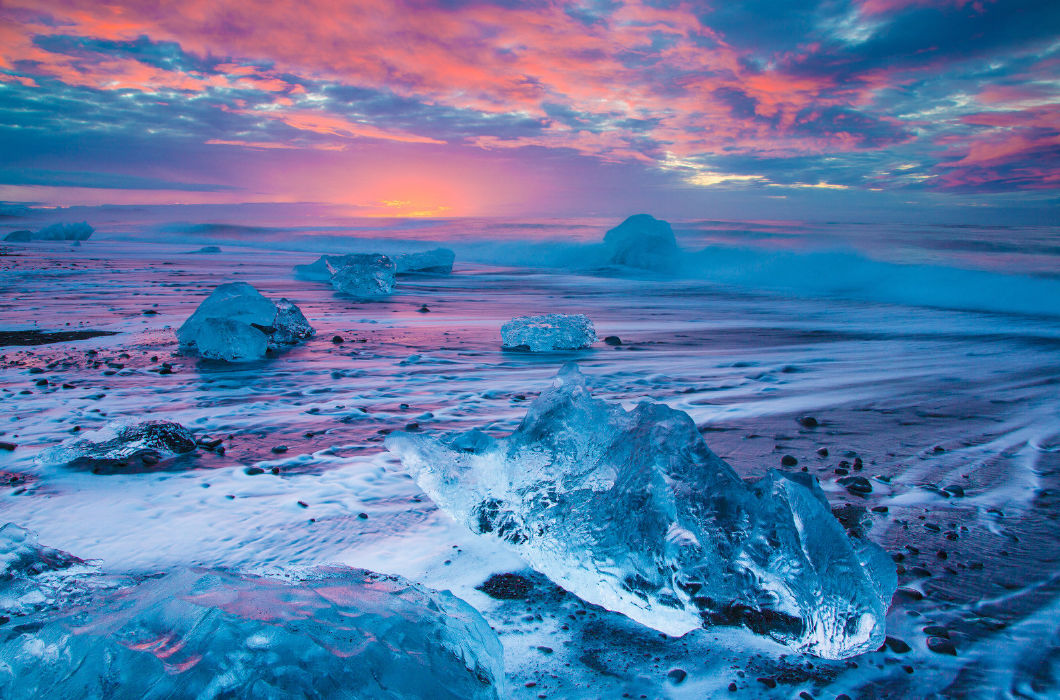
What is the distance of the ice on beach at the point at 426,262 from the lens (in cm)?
1243

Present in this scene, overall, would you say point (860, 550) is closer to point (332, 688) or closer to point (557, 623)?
point (557, 623)

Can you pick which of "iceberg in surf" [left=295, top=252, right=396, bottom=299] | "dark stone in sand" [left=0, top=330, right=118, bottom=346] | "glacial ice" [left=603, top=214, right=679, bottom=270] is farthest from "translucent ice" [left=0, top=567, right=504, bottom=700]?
"glacial ice" [left=603, top=214, right=679, bottom=270]

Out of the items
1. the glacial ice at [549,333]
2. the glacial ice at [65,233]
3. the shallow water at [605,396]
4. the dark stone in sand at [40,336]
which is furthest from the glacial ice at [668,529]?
the glacial ice at [65,233]

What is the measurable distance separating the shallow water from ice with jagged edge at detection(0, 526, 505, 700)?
0.26 meters

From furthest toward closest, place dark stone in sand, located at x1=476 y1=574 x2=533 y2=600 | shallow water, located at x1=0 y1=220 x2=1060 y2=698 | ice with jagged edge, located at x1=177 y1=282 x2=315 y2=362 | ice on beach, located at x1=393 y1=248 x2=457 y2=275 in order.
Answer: ice on beach, located at x1=393 y1=248 x2=457 y2=275 → ice with jagged edge, located at x1=177 y1=282 x2=315 y2=362 → dark stone in sand, located at x1=476 y1=574 x2=533 y2=600 → shallow water, located at x1=0 y1=220 x2=1060 y2=698

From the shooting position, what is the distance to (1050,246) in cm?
1641

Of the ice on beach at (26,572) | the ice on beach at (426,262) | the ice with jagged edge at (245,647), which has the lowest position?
the ice on beach at (426,262)

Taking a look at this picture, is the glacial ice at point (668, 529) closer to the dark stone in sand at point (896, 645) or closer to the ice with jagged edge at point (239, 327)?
the dark stone in sand at point (896, 645)

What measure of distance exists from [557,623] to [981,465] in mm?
2328

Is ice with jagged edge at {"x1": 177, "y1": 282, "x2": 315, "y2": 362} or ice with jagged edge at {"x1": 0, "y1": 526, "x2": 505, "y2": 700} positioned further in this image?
ice with jagged edge at {"x1": 177, "y1": 282, "x2": 315, "y2": 362}

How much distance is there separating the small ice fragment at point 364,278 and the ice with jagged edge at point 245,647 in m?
7.65

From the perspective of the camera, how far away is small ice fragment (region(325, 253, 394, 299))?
8.74 m

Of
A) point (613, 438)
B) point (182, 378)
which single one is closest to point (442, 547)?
point (613, 438)

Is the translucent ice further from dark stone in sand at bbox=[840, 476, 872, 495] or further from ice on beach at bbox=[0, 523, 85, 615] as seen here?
dark stone in sand at bbox=[840, 476, 872, 495]
